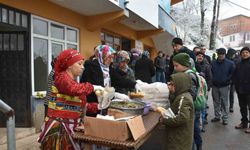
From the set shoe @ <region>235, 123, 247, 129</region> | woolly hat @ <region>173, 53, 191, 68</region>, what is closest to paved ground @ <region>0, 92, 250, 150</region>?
shoe @ <region>235, 123, 247, 129</region>

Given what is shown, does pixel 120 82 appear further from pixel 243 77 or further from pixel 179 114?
pixel 243 77

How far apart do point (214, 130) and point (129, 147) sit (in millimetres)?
5474

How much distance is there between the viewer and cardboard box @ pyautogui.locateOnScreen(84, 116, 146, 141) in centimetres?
286

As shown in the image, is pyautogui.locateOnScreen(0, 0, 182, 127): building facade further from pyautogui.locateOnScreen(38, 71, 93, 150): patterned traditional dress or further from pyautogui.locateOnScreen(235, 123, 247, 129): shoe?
pyautogui.locateOnScreen(235, 123, 247, 129): shoe

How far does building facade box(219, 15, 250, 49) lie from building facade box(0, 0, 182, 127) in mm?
71560

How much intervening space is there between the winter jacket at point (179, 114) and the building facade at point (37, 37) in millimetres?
4261

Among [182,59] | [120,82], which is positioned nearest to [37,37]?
[120,82]

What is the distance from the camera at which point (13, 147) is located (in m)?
2.49

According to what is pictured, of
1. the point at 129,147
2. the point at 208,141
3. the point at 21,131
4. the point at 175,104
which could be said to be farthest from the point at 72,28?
the point at 129,147

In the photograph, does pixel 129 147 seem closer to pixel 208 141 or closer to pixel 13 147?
pixel 13 147

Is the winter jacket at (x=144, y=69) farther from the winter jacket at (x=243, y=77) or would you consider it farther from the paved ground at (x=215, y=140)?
the winter jacket at (x=243, y=77)

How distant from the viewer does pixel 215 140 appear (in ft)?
22.6

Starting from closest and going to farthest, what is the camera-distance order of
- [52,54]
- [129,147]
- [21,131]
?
[129,147], [21,131], [52,54]

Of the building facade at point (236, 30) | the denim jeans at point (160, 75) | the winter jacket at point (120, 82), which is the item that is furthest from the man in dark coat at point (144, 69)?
the building facade at point (236, 30)
